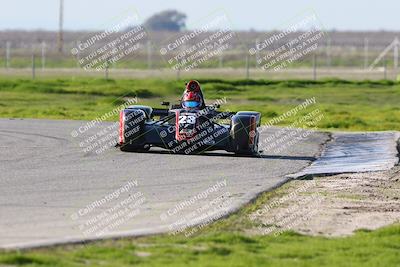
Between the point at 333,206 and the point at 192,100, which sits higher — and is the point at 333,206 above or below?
below

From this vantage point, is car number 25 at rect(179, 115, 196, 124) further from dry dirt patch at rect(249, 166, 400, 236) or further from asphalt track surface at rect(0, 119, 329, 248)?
dry dirt patch at rect(249, 166, 400, 236)

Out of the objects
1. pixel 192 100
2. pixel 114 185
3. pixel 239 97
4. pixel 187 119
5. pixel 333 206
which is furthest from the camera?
pixel 239 97

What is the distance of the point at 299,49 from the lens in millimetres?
100875

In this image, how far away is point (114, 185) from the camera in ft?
52.6

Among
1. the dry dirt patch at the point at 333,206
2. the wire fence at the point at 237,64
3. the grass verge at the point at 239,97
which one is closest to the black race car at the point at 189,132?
the dry dirt patch at the point at 333,206

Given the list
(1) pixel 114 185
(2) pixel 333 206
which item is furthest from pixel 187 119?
(2) pixel 333 206

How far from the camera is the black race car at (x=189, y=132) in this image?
21.2 m

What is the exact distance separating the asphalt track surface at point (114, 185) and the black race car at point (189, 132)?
0.22 meters

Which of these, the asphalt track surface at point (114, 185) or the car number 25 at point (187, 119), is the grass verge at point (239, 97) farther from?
the car number 25 at point (187, 119)

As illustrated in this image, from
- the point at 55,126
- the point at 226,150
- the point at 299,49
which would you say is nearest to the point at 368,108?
the point at 55,126

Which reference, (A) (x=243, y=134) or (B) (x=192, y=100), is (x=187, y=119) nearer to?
(B) (x=192, y=100)

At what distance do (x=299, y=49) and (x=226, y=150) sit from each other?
79946 mm

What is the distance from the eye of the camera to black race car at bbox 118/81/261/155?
69.6 feet

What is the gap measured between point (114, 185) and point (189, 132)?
5.19 meters
